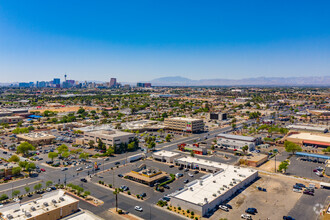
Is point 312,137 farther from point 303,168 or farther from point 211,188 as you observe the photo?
point 211,188

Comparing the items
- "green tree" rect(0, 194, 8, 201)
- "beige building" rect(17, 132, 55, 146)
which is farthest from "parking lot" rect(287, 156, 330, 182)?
"beige building" rect(17, 132, 55, 146)

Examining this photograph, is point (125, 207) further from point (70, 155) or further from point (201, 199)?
point (70, 155)

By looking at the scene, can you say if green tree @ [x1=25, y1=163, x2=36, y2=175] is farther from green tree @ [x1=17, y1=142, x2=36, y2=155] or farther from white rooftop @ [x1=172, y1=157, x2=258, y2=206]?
white rooftop @ [x1=172, y1=157, x2=258, y2=206]

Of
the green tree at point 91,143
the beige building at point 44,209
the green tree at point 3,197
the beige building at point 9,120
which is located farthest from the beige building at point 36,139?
the beige building at point 44,209

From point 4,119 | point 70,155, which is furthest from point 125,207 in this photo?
point 4,119

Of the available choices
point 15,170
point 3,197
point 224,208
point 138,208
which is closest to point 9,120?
point 15,170

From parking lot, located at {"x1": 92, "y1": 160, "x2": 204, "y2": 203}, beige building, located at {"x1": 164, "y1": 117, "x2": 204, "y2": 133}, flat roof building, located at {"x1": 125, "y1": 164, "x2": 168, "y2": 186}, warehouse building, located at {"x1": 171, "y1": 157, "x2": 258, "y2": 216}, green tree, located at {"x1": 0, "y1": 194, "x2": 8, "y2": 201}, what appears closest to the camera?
warehouse building, located at {"x1": 171, "y1": 157, "x2": 258, "y2": 216}
